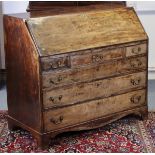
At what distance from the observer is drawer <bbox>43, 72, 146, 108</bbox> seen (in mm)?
2784

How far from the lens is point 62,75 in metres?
2.78

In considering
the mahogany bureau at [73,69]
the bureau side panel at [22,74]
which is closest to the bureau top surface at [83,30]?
the mahogany bureau at [73,69]

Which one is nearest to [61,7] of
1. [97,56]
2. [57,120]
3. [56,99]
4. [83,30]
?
[83,30]

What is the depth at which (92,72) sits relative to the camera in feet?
9.62

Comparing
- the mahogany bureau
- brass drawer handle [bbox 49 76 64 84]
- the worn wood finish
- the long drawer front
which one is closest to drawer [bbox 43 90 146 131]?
the mahogany bureau

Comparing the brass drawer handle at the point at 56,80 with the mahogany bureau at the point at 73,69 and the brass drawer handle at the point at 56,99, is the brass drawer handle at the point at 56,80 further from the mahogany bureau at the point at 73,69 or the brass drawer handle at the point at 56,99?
the brass drawer handle at the point at 56,99

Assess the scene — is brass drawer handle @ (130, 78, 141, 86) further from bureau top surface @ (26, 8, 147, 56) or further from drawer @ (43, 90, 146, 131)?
bureau top surface @ (26, 8, 147, 56)

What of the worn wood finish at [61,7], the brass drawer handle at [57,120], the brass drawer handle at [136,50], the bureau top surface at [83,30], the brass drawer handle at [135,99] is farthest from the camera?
the brass drawer handle at [135,99]

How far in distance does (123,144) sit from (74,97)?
54 centimetres

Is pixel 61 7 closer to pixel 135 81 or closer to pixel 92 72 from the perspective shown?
pixel 92 72

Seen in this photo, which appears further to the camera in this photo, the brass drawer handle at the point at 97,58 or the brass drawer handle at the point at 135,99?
the brass drawer handle at the point at 135,99

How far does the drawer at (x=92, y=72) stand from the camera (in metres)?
2.74

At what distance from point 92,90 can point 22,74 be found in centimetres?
57

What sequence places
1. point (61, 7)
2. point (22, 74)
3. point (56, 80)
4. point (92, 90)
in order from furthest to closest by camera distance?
point (61, 7) → point (92, 90) → point (22, 74) → point (56, 80)
